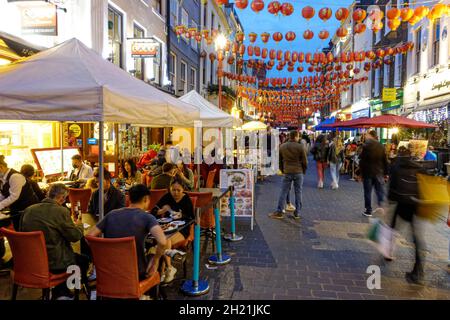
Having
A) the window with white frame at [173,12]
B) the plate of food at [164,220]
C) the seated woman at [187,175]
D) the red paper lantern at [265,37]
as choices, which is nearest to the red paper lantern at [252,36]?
the red paper lantern at [265,37]

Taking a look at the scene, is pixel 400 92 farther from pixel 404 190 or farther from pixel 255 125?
pixel 404 190

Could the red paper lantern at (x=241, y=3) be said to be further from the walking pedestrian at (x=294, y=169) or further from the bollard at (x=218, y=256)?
the bollard at (x=218, y=256)

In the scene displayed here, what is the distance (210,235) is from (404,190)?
135 inches

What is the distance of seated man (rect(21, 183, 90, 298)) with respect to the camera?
3.79 meters

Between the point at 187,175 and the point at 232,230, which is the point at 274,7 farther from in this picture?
the point at 232,230

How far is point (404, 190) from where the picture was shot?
5199 mm

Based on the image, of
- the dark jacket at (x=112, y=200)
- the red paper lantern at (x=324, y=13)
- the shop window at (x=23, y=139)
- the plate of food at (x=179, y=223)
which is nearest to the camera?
the plate of food at (x=179, y=223)

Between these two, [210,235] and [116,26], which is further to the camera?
[116,26]

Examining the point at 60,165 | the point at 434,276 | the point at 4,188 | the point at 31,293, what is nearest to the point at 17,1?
the point at 60,165

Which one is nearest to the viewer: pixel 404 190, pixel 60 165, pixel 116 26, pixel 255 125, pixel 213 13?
pixel 404 190

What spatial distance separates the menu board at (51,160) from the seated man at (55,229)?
16.1 feet

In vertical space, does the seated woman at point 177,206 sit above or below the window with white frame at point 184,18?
below

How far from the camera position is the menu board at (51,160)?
8.33 m

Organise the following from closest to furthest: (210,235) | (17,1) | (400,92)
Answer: (210,235) → (17,1) → (400,92)
